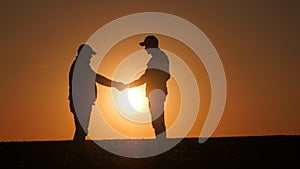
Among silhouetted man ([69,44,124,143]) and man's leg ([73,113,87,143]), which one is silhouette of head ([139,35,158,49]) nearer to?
silhouetted man ([69,44,124,143])

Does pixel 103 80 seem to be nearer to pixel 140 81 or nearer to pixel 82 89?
pixel 82 89

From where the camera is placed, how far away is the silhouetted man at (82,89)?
13.0m

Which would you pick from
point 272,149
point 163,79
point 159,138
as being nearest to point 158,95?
point 163,79

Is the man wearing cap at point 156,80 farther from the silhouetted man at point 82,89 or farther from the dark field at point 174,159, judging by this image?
the silhouetted man at point 82,89

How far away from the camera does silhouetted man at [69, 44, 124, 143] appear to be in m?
13.0

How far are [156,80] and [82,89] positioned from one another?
1978 millimetres

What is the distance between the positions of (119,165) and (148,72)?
2.58 m

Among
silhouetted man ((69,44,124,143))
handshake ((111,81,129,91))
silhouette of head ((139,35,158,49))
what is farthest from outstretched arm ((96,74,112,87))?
silhouette of head ((139,35,158,49))

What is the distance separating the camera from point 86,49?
1308cm

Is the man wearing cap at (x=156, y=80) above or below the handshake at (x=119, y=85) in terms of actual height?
above

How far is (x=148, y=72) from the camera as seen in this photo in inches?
510

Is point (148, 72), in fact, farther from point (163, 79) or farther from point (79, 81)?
point (79, 81)

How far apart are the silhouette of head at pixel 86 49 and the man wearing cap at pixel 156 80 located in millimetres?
1377

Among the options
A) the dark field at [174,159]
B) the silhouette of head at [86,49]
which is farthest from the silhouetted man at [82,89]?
the dark field at [174,159]
